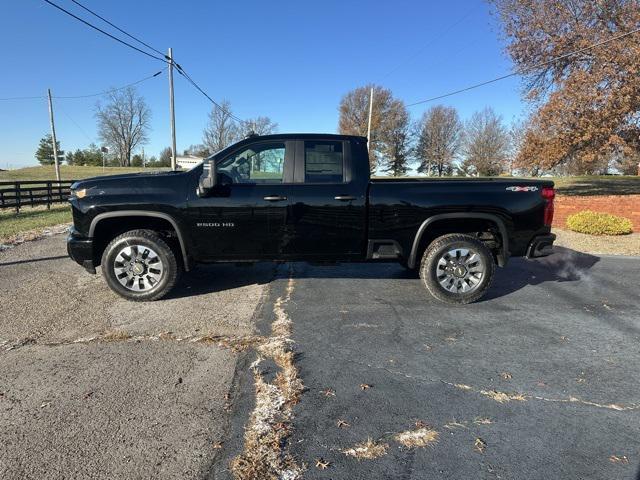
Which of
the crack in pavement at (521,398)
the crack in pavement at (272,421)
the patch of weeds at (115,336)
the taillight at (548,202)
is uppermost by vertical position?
the taillight at (548,202)

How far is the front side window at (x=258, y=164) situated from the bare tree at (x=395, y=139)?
194 feet

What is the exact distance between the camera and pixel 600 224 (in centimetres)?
1003

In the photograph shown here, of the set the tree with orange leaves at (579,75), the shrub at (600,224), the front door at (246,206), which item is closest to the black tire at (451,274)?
the front door at (246,206)

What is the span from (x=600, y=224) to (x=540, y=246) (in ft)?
20.8

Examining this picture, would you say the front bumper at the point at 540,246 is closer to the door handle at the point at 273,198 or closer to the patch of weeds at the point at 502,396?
the patch of weeds at the point at 502,396

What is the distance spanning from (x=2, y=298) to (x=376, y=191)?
4570mm

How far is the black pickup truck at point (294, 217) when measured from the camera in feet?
15.8

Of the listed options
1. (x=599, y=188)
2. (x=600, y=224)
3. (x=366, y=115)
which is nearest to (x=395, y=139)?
(x=366, y=115)

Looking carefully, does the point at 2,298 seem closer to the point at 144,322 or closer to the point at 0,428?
the point at 144,322

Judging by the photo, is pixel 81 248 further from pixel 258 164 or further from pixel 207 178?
pixel 258 164

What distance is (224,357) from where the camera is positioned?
356cm

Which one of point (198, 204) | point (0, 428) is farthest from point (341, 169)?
point (0, 428)

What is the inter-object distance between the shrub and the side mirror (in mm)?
9404

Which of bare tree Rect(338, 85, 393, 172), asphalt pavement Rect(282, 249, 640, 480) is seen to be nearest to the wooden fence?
asphalt pavement Rect(282, 249, 640, 480)
